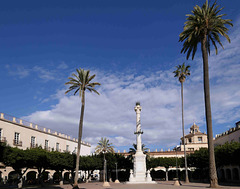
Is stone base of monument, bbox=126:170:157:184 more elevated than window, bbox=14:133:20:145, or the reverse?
window, bbox=14:133:20:145

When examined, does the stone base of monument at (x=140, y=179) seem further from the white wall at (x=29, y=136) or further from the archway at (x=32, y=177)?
→ the white wall at (x=29, y=136)

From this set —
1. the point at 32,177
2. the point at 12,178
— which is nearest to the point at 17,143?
the point at 12,178

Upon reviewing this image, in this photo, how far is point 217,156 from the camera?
48688mm

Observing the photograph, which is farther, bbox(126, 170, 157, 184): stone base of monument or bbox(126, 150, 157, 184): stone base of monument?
bbox(126, 150, 157, 184): stone base of monument

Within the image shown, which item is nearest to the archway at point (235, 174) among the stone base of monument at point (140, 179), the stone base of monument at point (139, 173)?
the stone base of monument at point (139, 173)

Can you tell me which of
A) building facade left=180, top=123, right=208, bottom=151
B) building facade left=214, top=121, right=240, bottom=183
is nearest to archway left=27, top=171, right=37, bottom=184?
building facade left=214, top=121, right=240, bottom=183

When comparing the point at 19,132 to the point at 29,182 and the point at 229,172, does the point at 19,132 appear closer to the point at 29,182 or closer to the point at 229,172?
the point at 29,182

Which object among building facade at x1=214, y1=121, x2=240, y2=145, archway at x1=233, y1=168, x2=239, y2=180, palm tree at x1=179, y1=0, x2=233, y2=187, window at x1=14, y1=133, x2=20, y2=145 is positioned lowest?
archway at x1=233, y1=168, x2=239, y2=180

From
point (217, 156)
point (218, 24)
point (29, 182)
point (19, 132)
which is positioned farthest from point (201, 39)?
point (29, 182)

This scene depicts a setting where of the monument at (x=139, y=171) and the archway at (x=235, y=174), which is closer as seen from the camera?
the monument at (x=139, y=171)

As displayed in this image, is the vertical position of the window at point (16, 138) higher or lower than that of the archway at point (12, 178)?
higher

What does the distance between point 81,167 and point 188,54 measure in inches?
1473

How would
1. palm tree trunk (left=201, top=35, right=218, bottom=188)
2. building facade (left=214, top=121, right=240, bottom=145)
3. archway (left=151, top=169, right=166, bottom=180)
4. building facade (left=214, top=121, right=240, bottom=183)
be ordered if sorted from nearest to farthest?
palm tree trunk (left=201, top=35, right=218, bottom=188) → building facade (left=214, top=121, right=240, bottom=183) → building facade (left=214, top=121, right=240, bottom=145) → archway (left=151, top=169, right=166, bottom=180)

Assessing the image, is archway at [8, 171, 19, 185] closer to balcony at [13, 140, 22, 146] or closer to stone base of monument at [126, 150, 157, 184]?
balcony at [13, 140, 22, 146]
